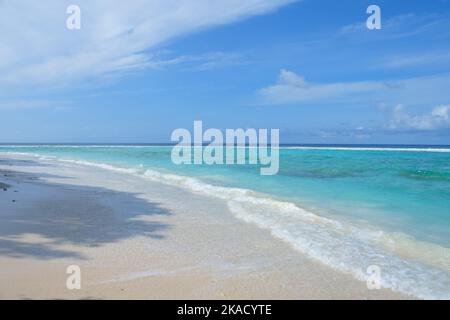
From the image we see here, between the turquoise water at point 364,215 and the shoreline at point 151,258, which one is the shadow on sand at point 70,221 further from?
the turquoise water at point 364,215

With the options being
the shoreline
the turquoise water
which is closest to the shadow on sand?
the shoreline

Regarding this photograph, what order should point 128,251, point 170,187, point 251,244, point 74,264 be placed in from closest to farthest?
point 74,264 < point 128,251 < point 251,244 < point 170,187

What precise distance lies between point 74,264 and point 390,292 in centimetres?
473

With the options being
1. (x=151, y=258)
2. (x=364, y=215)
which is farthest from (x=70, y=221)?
(x=364, y=215)

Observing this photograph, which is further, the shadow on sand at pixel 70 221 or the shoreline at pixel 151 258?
the shadow on sand at pixel 70 221

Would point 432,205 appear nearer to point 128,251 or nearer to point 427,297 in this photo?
point 427,297

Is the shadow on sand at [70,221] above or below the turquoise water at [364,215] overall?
above

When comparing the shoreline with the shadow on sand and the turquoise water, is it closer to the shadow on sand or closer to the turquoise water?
the shadow on sand

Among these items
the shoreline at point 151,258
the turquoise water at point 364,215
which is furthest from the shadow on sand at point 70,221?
the turquoise water at point 364,215

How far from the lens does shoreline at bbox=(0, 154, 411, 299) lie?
4910mm

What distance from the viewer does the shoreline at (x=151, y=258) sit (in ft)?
16.1

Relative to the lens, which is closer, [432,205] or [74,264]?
[74,264]
